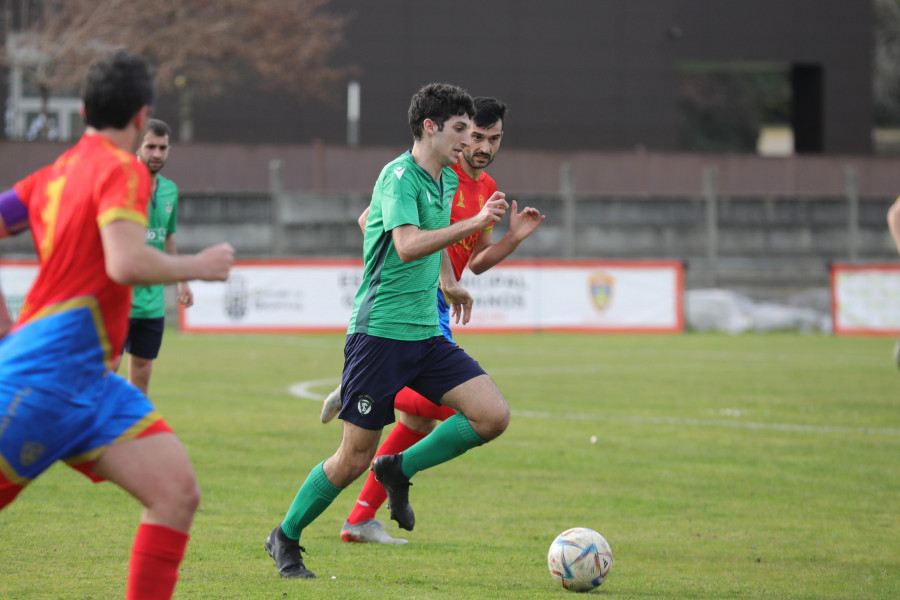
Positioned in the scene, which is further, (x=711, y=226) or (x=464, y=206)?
(x=711, y=226)

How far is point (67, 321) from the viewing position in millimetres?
3635

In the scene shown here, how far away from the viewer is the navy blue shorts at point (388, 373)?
5434mm

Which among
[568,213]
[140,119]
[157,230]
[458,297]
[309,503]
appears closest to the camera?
[140,119]

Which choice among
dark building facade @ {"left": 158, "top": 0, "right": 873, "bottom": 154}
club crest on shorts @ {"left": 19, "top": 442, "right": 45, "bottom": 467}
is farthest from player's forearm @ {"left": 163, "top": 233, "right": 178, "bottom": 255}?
dark building facade @ {"left": 158, "top": 0, "right": 873, "bottom": 154}

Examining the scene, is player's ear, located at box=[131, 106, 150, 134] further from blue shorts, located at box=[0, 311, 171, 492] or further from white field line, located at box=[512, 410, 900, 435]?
white field line, located at box=[512, 410, 900, 435]

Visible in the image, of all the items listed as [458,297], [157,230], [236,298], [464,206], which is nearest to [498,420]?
[458,297]

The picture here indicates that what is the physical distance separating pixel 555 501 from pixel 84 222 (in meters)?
4.46

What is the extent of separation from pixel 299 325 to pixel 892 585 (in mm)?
16229

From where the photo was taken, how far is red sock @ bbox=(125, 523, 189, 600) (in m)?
3.88

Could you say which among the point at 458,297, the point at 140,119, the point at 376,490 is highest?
the point at 140,119

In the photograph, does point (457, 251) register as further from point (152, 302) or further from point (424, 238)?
point (152, 302)

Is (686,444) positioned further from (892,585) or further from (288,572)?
(288,572)

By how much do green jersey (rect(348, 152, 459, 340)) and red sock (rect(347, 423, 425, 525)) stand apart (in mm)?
1028

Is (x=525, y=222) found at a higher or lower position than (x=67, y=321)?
higher
